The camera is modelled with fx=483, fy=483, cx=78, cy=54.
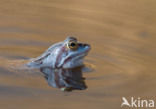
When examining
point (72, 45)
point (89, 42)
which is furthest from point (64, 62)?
point (89, 42)

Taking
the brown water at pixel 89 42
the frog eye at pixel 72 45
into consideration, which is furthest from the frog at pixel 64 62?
the brown water at pixel 89 42

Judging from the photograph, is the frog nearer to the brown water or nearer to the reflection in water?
the reflection in water

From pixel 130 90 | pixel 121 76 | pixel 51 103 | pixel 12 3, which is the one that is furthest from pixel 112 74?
pixel 12 3

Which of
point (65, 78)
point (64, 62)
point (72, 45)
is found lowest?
point (65, 78)

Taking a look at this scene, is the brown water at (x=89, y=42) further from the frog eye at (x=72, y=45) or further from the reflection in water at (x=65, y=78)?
the frog eye at (x=72, y=45)

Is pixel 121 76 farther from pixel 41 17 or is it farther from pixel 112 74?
pixel 41 17

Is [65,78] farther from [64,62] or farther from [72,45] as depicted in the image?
[72,45]
